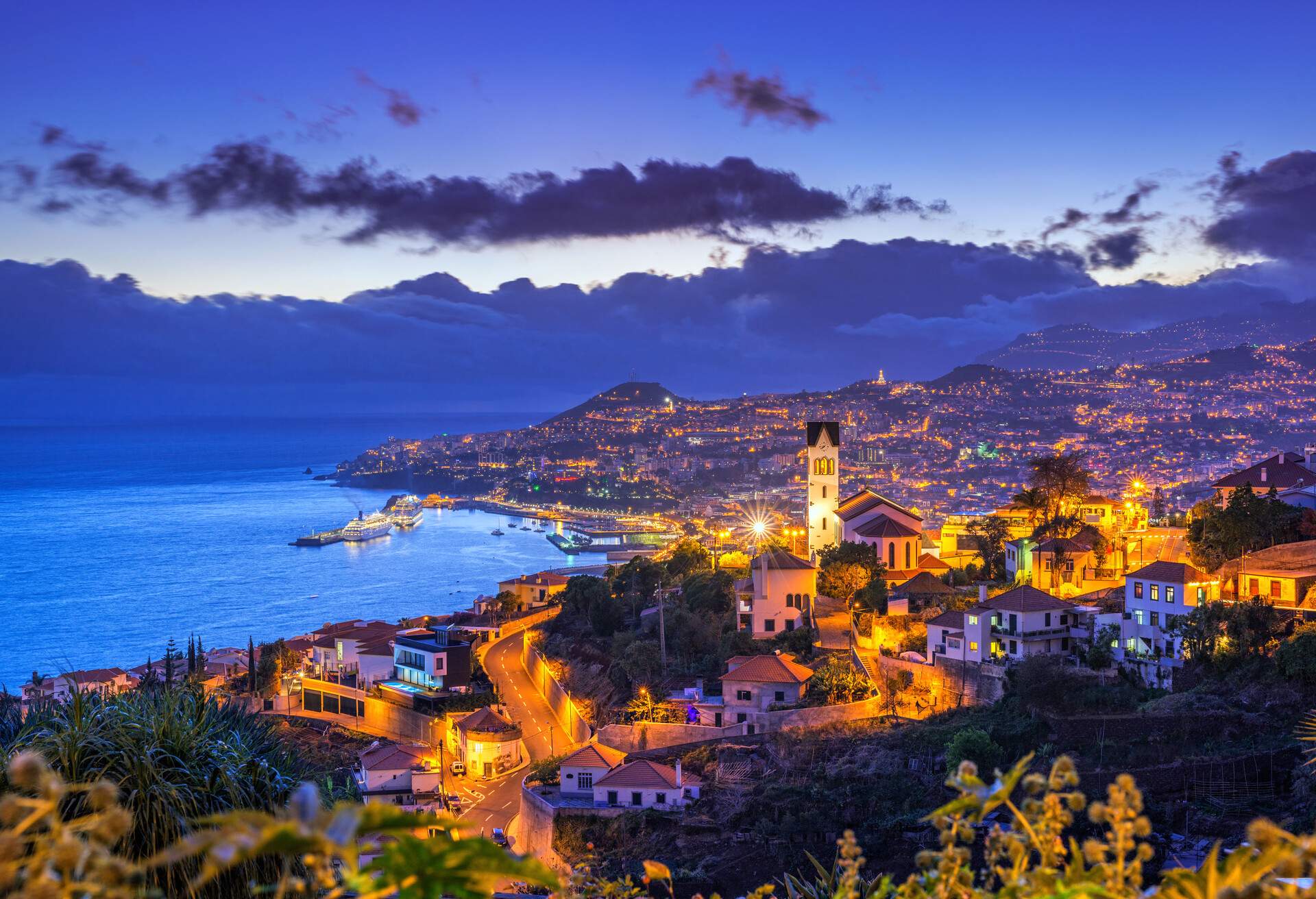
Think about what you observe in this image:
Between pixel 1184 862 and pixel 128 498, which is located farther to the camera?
pixel 128 498

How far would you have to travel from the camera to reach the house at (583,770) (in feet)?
54.6

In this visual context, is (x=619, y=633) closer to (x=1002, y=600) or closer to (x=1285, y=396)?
(x=1002, y=600)

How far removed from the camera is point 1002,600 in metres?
16.9

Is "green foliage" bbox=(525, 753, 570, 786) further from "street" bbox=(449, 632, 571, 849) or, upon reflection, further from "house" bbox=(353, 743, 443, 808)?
"house" bbox=(353, 743, 443, 808)

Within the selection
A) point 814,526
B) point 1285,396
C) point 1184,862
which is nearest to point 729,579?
point 814,526

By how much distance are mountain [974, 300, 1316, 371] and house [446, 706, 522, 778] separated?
7922cm

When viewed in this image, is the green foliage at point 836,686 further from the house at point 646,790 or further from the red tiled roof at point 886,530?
the red tiled roof at point 886,530

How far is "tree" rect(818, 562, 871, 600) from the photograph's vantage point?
22859mm

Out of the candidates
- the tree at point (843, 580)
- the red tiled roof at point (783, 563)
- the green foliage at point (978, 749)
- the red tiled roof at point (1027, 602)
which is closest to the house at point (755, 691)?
the red tiled roof at point (783, 563)

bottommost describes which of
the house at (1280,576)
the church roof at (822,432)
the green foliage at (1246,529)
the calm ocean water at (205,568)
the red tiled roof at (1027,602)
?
the calm ocean water at (205,568)

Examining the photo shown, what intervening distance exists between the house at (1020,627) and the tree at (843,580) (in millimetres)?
5437

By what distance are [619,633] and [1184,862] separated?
47.4 feet

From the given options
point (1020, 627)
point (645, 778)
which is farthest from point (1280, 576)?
point (645, 778)

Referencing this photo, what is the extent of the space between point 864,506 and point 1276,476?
29.5ft
